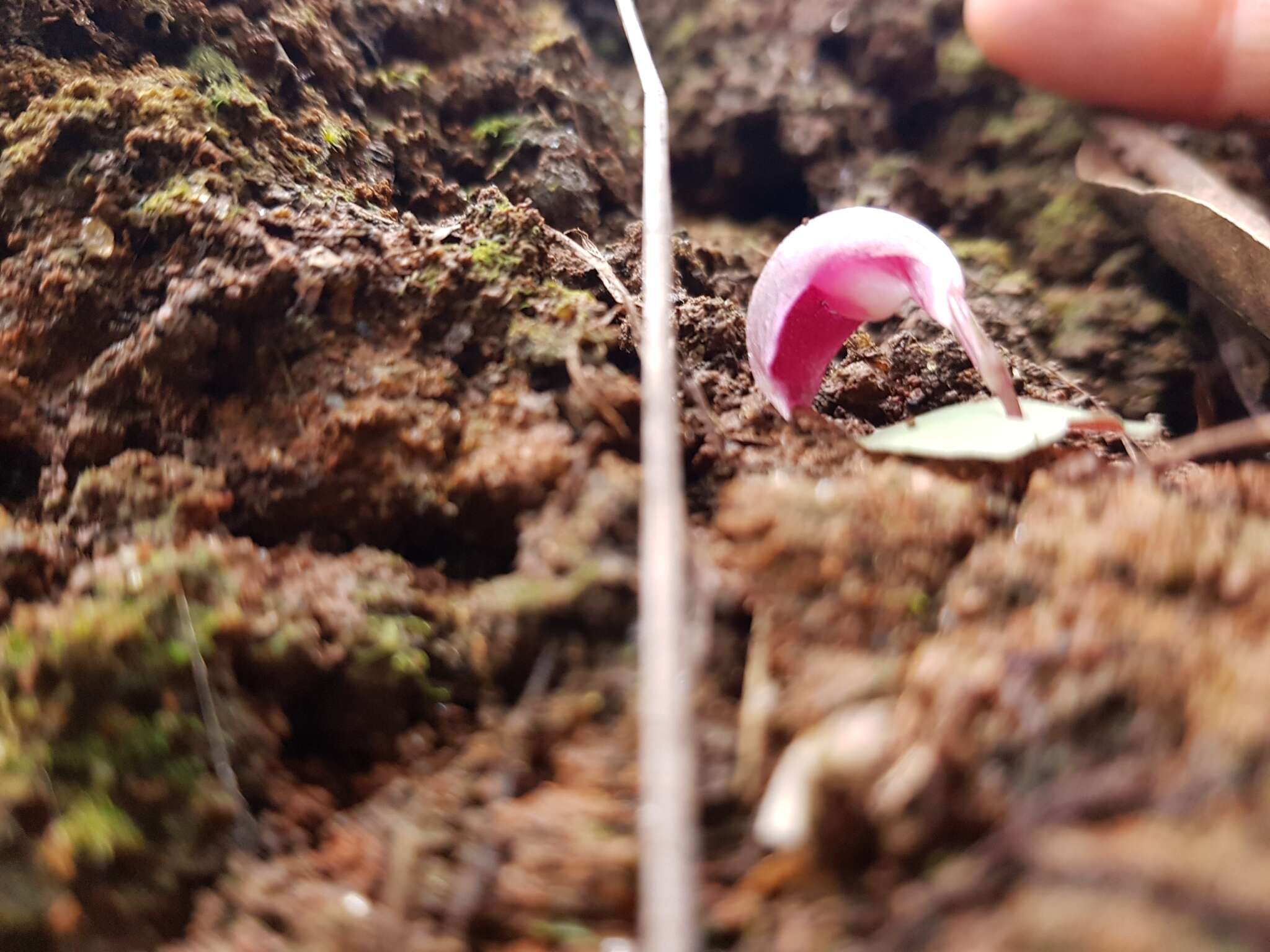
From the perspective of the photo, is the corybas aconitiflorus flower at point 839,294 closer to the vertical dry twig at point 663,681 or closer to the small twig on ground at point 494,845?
the vertical dry twig at point 663,681

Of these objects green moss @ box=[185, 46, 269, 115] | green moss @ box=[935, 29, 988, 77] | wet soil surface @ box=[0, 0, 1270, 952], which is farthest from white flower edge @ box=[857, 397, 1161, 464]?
green moss @ box=[935, 29, 988, 77]

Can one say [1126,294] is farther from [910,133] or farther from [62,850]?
[62,850]

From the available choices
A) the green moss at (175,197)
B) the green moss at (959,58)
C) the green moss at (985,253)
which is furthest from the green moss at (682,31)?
the green moss at (175,197)

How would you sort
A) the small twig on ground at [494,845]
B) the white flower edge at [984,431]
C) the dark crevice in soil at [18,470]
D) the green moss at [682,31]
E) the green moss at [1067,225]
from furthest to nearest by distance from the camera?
the green moss at [682,31]
the green moss at [1067,225]
the dark crevice in soil at [18,470]
the white flower edge at [984,431]
the small twig on ground at [494,845]

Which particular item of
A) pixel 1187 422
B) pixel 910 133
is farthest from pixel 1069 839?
pixel 910 133

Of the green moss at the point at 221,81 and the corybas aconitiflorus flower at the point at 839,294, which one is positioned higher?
the green moss at the point at 221,81

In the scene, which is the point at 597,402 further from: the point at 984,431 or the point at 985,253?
the point at 985,253
